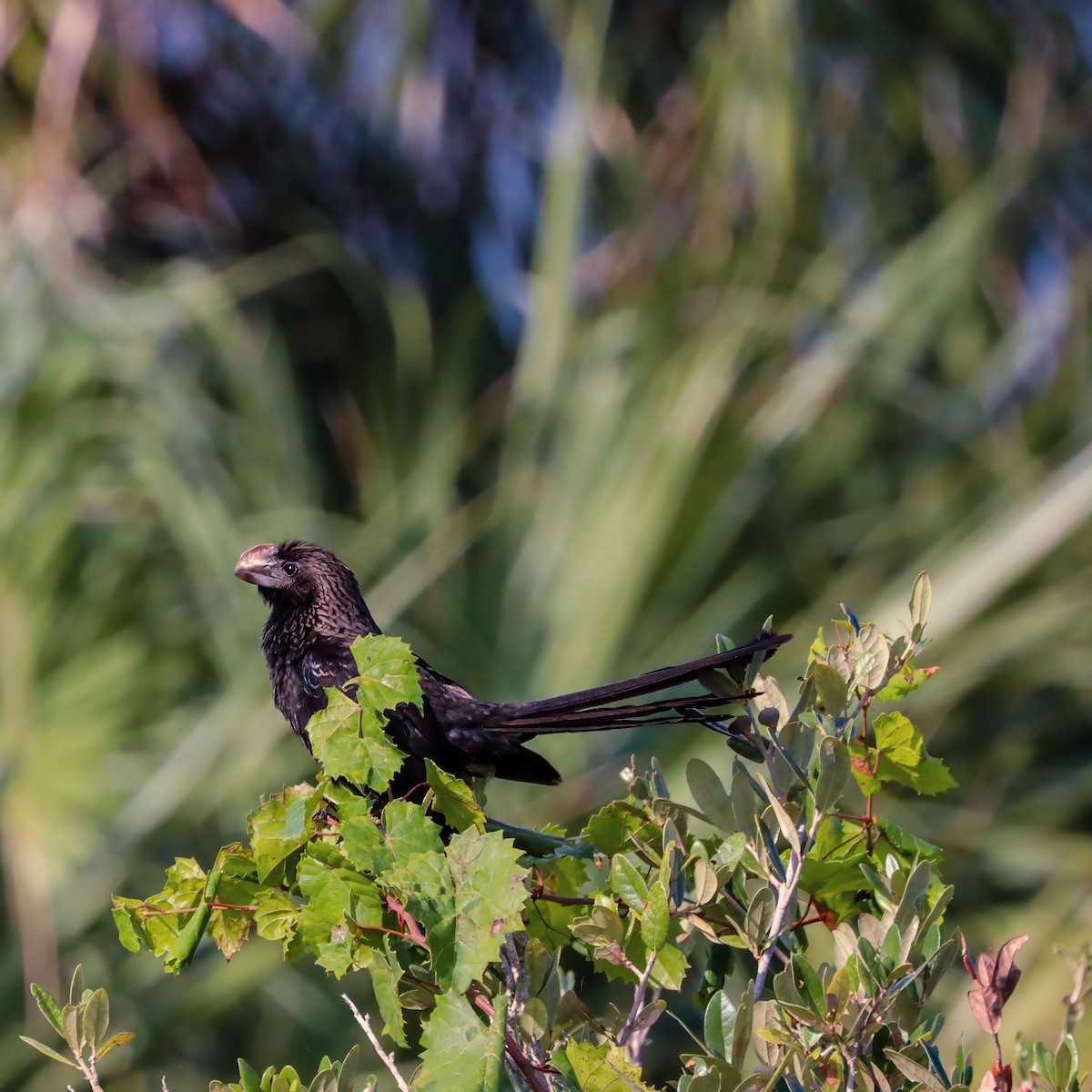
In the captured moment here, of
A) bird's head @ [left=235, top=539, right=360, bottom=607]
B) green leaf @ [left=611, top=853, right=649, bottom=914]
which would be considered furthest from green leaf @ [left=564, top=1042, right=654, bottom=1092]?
bird's head @ [left=235, top=539, right=360, bottom=607]

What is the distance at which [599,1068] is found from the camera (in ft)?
4.17

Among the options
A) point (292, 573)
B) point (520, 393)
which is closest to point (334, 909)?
point (292, 573)

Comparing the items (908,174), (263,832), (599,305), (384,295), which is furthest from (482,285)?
(263,832)

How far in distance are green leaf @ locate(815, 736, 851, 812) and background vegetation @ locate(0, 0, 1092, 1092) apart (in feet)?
5.26

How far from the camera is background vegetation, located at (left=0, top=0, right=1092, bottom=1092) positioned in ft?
11.3

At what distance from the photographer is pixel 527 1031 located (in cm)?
147

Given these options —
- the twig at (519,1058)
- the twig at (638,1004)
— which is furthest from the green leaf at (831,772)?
the twig at (519,1058)

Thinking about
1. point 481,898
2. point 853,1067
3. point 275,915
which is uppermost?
point 481,898

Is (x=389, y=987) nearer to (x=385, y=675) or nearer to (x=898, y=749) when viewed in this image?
(x=385, y=675)

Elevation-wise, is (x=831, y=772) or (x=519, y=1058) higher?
(x=831, y=772)

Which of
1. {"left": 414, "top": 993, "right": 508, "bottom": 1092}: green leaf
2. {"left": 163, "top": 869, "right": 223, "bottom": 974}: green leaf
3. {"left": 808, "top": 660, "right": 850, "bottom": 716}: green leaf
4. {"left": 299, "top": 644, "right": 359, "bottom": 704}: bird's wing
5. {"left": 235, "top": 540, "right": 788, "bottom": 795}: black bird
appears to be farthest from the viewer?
{"left": 299, "top": 644, "right": 359, "bottom": 704}: bird's wing

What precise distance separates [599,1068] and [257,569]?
2.07 m

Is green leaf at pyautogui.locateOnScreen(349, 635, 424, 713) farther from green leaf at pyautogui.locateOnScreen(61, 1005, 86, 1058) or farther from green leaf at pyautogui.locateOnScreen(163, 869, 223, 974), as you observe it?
green leaf at pyautogui.locateOnScreen(61, 1005, 86, 1058)

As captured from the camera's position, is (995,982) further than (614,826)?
No
